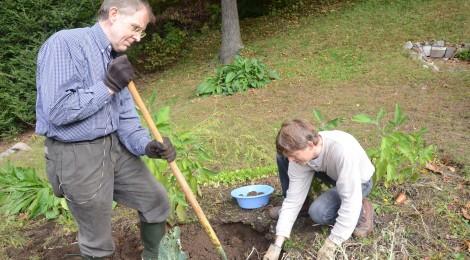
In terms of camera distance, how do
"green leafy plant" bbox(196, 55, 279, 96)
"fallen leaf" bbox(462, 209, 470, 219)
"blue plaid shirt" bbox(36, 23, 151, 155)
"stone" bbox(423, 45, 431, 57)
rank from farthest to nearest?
"stone" bbox(423, 45, 431, 57) < "green leafy plant" bbox(196, 55, 279, 96) < "fallen leaf" bbox(462, 209, 470, 219) < "blue plaid shirt" bbox(36, 23, 151, 155)

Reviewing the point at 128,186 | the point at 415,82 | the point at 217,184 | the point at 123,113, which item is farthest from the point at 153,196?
the point at 415,82

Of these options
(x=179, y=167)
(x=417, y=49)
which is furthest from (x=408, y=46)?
(x=179, y=167)

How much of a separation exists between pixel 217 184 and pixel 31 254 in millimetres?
1551

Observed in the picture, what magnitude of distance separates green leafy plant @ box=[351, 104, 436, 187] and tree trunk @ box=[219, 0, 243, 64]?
20.6 feet

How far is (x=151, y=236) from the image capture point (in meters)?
3.02

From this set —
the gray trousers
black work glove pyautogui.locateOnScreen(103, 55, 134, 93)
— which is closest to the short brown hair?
the gray trousers

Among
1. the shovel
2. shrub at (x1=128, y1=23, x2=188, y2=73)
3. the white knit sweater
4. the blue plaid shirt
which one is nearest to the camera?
the blue plaid shirt

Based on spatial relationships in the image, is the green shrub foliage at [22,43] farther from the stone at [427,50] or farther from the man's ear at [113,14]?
the man's ear at [113,14]

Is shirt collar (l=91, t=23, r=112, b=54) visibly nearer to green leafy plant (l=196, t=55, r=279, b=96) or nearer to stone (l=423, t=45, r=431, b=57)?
green leafy plant (l=196, t=55, r=279, b=96)

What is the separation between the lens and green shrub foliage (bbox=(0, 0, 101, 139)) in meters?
8.22

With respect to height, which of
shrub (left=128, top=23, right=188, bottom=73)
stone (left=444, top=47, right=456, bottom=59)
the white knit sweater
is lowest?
shrub (left=128, top=23, right=188, bottom=73)

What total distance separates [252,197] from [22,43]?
6.66 metres

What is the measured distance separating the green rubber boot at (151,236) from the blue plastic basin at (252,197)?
0.75 meters

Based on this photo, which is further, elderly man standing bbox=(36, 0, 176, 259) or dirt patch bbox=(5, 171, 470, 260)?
dirt patch bbox=(5, 171, 470, 260)
